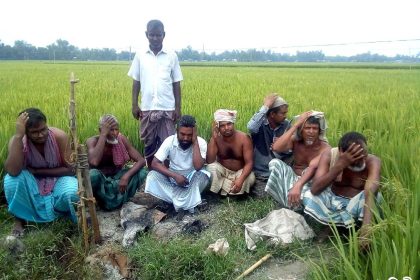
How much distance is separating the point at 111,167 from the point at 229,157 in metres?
1.18

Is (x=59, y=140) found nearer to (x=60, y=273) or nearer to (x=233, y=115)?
(x=60, y=273)

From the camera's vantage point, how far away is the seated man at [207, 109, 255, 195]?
3943 millimetres

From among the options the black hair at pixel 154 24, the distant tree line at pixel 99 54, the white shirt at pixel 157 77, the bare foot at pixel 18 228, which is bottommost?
the bare foot at pixel 18 228

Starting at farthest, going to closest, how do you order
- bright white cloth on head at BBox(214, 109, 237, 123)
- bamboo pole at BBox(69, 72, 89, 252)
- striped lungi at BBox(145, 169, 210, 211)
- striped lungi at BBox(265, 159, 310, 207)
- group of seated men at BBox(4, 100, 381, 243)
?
1. bright white cloth on head at BBox(214, 109, 237, 123)
2. striped lungi at BBox(145, 169, 210, 211)
3. striped lungi at BBox(265, 159, 310, 207)
4. group of seated men at BBox(4, 100, 381, 243)
5. bamboo pole at BBox(69, 72, 89, 252)

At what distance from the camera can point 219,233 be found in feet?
11.0

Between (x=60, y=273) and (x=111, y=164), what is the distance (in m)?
1.30

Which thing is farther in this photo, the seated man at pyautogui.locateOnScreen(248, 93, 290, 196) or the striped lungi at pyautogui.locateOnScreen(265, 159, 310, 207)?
the seated man at pyautogui.locateOnScreen(248, 93, 290, 196)

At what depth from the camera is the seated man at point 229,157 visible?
3.94 meters

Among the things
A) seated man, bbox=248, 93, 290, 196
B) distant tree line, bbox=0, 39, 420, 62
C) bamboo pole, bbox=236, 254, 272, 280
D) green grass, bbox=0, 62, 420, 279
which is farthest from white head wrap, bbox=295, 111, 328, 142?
distant tree line, bbox=0, 39, 420, 62

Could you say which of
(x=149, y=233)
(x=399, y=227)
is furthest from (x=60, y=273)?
(x=399, y=227)

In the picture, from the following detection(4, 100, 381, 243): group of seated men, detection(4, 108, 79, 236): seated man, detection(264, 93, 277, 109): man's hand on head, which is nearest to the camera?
detection(4, 100, 381, 243): group of seated men

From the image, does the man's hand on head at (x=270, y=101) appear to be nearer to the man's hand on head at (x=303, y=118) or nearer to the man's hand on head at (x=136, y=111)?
the man's hand on head at (x=303, y=118)

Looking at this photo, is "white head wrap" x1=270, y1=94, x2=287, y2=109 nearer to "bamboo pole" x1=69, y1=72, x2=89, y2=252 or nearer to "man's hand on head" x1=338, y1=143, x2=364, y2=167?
"man's hand on head" x1=338, y1=143, x2=364, y2=167

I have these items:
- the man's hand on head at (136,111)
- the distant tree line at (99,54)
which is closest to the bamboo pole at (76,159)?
the man's hand on head at (136,111)
